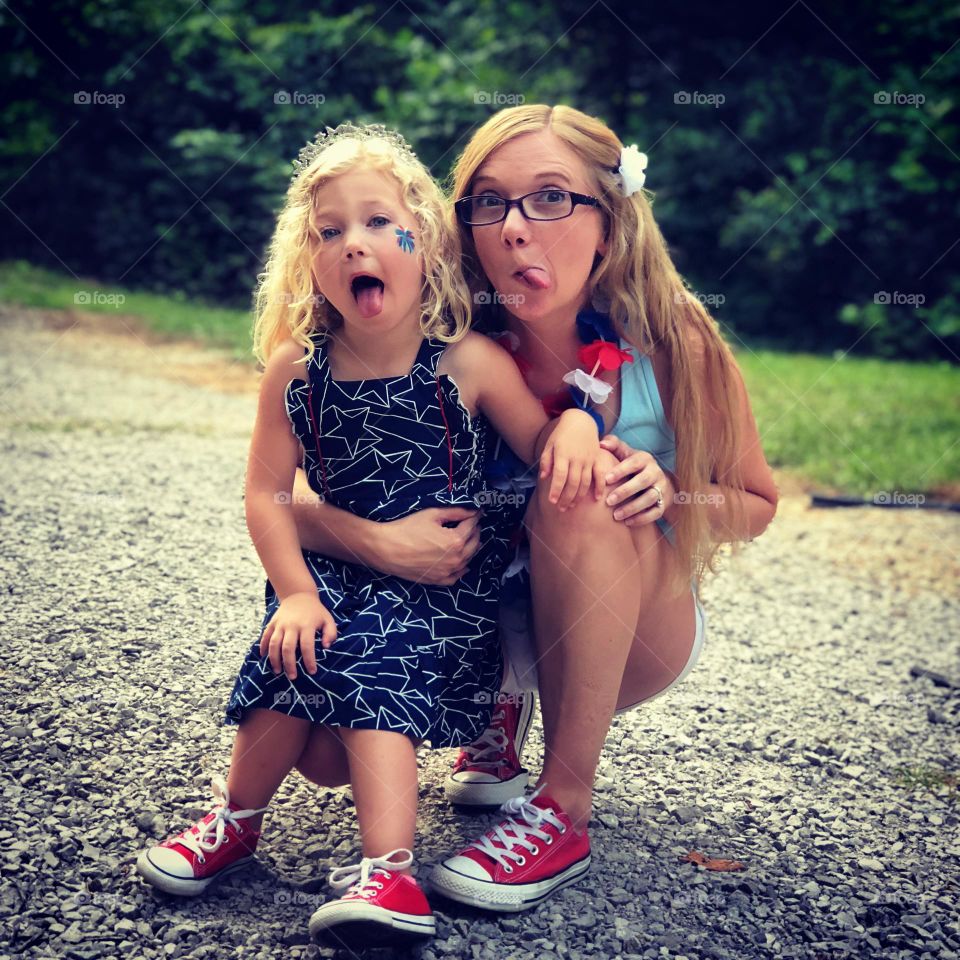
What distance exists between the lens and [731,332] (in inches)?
394

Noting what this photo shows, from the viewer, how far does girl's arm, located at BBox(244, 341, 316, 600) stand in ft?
6.43

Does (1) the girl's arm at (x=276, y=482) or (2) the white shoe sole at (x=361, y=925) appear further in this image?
(1) the girl's arm at (x=276, y=482)

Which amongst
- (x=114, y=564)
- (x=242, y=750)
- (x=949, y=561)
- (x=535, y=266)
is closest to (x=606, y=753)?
(x=242, y=750)

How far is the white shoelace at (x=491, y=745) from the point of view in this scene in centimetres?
227

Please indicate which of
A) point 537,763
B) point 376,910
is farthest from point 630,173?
point 376,910

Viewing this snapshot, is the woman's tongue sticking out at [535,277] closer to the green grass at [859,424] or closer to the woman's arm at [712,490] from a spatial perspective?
the woman's arm at [712,490]

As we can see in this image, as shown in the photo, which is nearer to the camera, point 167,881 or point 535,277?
point 167,881

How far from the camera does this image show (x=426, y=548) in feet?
6.53

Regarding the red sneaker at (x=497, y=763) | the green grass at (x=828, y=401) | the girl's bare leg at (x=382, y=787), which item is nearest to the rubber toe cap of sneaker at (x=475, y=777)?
the red sneaker at (x=497, y=763)

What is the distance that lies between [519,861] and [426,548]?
1.95 ft

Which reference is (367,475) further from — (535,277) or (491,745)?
(491,745)

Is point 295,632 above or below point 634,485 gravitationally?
below

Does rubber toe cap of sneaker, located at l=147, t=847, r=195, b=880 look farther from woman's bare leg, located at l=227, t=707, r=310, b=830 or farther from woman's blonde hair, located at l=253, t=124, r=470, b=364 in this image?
woman's blonde hair, located at l=253, t=124, r=470, b=364

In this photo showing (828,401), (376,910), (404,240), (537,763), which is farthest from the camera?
(828,401)
